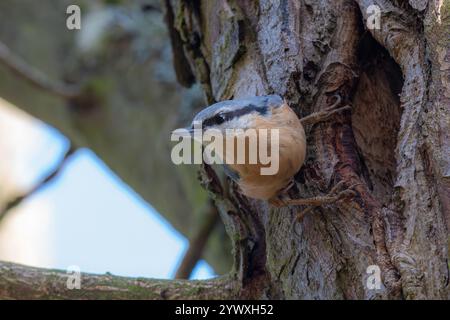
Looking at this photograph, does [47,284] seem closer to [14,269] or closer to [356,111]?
[14,269]

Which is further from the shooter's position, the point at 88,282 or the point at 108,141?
the point at 108,141

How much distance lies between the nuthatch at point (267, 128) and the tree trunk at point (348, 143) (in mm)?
56

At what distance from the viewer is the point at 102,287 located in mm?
1768

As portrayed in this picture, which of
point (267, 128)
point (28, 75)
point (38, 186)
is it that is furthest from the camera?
point (38, 186)

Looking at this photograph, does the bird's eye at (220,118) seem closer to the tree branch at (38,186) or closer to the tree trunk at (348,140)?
the tree trunk at (348,140)

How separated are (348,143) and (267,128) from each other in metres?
0.20

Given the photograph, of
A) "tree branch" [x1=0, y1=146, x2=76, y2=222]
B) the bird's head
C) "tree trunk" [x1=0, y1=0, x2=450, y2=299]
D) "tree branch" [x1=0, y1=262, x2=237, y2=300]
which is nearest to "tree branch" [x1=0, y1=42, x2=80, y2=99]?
"tree branch" [x1=0, y1=146, x2=76, y2=222]

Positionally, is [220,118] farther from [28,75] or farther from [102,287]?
[28,75]

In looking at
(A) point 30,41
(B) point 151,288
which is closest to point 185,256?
(B) point 151,288

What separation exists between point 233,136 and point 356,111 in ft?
1.14

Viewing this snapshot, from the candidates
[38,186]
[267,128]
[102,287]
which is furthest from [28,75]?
[267,128]

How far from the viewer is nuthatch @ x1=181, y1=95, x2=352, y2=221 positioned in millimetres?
1657

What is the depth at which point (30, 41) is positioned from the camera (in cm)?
345

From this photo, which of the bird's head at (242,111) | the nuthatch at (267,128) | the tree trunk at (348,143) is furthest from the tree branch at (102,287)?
the bird's head at (242,111)
